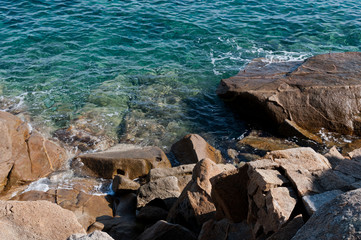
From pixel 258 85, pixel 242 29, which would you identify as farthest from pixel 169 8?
pixel 258 85

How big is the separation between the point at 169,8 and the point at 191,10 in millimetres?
1133

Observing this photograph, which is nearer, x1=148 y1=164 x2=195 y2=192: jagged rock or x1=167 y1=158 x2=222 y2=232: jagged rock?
x1=167 y1=158 x2=222 y2=232: jagged rock

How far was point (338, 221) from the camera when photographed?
2828 millimetres

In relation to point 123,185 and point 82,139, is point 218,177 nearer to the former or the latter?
point 123,185

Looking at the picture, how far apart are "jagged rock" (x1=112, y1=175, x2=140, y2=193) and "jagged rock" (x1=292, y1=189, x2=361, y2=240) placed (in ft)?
16.7

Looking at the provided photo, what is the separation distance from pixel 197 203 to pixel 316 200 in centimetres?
245

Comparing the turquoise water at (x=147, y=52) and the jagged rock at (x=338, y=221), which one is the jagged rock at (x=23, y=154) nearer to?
the turquoise water at (x=147, y=52)

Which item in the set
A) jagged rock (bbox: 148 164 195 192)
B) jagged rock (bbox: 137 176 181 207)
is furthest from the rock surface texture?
jagged rock (bbox: 137 176 181 207)

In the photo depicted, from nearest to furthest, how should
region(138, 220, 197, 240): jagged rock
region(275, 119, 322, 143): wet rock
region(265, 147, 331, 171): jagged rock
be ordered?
region(265, 147, 331, 171): jagged rock < region(138, 220, 197, 240): jagged rock < region(275, 119, 322, 143): wet rock

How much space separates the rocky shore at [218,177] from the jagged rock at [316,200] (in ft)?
0.04

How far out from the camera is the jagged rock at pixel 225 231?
488 centimetres

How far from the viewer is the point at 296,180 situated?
4.61 meters

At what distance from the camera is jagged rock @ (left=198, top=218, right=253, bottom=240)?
488 centimetres

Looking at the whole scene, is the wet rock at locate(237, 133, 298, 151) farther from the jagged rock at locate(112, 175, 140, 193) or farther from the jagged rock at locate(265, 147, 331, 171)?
the jagged rock at locate(265, 147, 331, 171)
